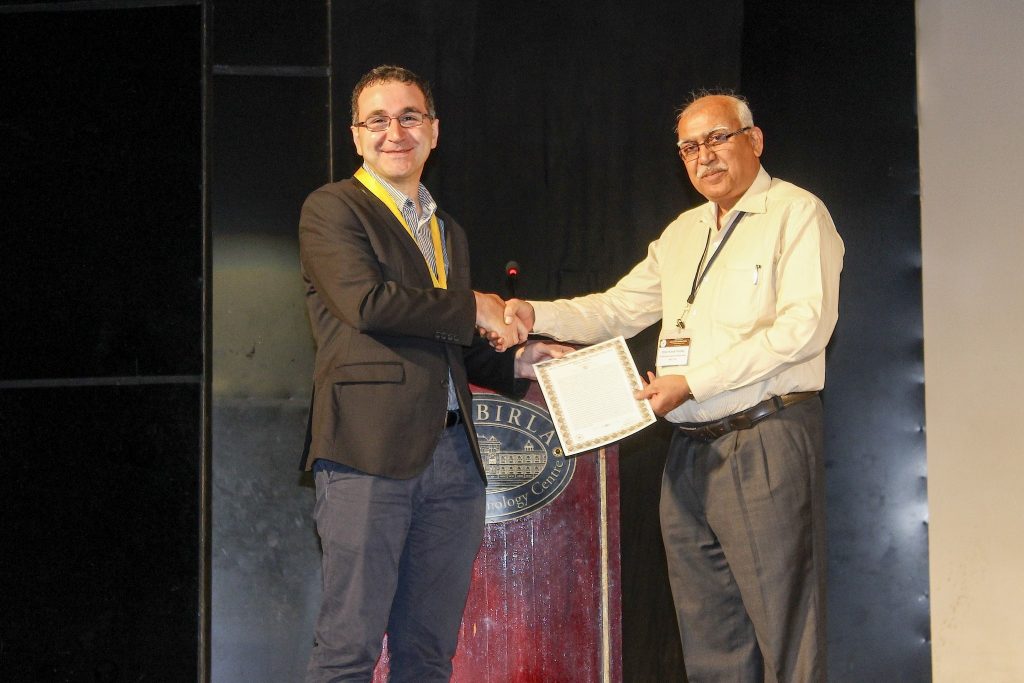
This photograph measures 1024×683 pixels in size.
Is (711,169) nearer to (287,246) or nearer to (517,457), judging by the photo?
(517,457)

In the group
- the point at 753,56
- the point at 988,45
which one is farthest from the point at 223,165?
the point at 988,45

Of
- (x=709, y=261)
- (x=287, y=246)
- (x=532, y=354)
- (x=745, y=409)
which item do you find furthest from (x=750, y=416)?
(x=287, y=246)

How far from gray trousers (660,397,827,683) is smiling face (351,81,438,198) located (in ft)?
3.34

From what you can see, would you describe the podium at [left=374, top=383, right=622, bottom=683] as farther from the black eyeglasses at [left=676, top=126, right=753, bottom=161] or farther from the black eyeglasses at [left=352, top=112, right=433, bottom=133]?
the black eyeglasses at [left=352, top=112, right=433, bottom=133]

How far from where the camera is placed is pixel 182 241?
3.50 metres

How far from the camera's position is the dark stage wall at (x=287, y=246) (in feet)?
11.2

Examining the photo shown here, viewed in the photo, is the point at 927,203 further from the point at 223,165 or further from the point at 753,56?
the point at 223,165

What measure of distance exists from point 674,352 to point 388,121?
0.94m

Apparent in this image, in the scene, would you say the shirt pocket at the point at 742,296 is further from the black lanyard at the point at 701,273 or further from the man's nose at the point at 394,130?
the man's nose at the point at 394,130

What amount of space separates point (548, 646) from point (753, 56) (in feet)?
7.13

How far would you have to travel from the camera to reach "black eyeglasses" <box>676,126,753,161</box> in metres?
2.74

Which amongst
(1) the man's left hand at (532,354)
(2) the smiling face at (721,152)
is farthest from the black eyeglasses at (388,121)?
(2) the smiling face at (721,152)

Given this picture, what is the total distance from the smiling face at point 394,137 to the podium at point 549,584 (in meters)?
0.95

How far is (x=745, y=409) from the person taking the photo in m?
2.52
